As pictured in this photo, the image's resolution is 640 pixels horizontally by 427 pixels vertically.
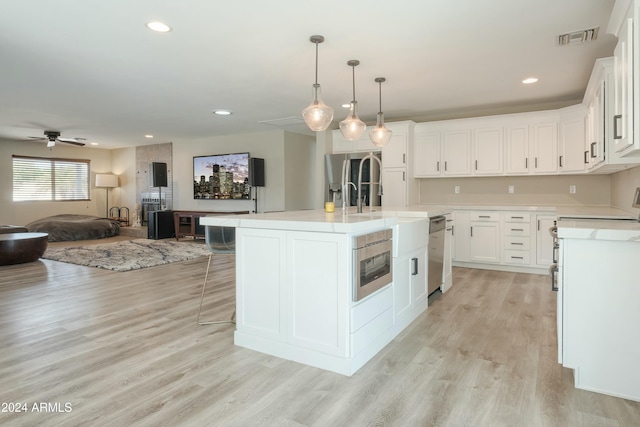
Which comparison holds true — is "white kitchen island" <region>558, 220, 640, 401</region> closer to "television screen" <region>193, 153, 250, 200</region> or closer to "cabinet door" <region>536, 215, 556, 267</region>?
"cabinet door" <region>536, 215, 556, 267</region>

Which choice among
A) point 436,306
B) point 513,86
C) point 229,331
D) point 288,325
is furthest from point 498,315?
point 513,86

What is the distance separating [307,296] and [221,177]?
6513 millimetres

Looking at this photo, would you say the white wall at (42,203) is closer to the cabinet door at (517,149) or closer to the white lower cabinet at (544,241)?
the cabinet door at (517,149)

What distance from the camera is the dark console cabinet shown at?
28.6ft

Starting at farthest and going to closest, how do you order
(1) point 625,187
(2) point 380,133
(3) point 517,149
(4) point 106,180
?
(4) point 106,180 < (3) point 517,149 < (2) point 380,133 < (1) point 625,187

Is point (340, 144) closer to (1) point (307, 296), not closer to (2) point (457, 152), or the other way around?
(2) point (457, 152)

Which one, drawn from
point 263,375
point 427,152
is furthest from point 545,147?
point 263,375

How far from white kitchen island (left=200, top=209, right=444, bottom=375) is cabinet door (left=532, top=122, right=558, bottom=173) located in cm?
340

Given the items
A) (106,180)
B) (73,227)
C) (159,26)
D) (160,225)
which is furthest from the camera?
(106,180)

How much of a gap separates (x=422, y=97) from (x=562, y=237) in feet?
10.7

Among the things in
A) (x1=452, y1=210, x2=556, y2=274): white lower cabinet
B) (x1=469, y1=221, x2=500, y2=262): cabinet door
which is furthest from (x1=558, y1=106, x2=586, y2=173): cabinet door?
(x1=469, y1=221, x2=500, y2=262): cabinet door

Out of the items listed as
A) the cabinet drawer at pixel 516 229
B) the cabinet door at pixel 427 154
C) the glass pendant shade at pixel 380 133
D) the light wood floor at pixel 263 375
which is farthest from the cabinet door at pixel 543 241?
the glass pendant shade at pixel 380 133

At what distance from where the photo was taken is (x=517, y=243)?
507cm

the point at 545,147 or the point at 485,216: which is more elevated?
the point at 545,147
